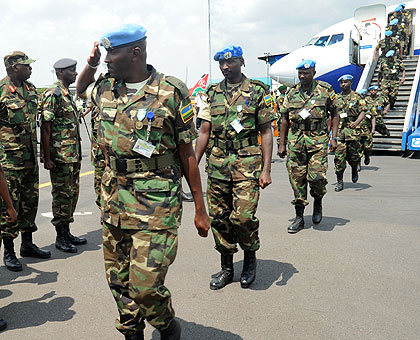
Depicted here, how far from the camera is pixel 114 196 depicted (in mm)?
2418

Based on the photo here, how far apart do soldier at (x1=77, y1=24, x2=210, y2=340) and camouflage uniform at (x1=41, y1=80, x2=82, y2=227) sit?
224 cm

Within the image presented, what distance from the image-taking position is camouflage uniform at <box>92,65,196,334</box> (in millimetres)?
2268

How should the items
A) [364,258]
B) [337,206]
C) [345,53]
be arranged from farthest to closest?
[345,53], [337,206], [364,258]

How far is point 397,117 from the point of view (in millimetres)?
13312

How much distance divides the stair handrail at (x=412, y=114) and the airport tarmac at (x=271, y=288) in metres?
6.57

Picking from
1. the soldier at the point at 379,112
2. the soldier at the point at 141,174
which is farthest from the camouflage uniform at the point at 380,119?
the soldier at the point at 141,174

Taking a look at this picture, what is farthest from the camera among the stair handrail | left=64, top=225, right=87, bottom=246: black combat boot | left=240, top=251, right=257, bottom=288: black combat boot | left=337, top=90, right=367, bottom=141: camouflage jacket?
the stair handrail

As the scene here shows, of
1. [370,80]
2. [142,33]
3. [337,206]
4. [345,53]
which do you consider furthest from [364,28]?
[142,33]

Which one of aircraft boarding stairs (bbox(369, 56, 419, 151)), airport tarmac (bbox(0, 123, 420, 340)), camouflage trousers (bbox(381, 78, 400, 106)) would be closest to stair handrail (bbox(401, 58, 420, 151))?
aircraft boarding stairs (bbox(369, 56, 419, 151))

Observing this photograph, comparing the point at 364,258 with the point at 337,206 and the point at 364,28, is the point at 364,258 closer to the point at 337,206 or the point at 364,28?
the point at 337,206

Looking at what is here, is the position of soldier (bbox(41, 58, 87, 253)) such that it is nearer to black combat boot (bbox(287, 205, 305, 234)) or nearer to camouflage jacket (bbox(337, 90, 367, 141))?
black combat boot (bbox(287, 205, 305, 234))

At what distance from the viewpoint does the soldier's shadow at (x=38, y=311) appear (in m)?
3.12

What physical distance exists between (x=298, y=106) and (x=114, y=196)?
11.7 feet

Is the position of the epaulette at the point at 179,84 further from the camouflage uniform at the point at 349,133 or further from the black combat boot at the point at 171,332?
the camouflage uniform at the point at 349,133
